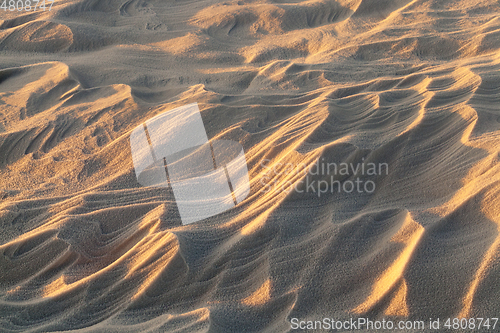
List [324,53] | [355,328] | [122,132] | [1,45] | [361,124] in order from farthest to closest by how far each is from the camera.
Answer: [1,45] < [324,53] < [122,132] < [361,124] < [355,328]

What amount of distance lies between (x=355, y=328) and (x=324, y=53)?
2413 mm

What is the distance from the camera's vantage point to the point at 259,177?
231cm

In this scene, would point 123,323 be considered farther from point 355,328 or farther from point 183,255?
point 355,328

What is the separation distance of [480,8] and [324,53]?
1.66 m

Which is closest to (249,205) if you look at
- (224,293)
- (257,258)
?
(257,258)

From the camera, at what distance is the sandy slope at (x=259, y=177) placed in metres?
1.76

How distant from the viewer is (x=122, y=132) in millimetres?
2693

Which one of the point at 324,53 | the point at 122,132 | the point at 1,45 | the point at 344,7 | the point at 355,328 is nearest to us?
the point at 355,328

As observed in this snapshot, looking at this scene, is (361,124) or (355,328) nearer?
(355,328)

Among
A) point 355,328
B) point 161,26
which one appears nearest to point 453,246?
point 355,328

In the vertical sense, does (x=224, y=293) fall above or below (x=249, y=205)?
below

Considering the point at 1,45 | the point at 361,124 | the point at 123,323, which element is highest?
the point at 1,45

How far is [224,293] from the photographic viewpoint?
5.94ft

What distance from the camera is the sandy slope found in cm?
176
